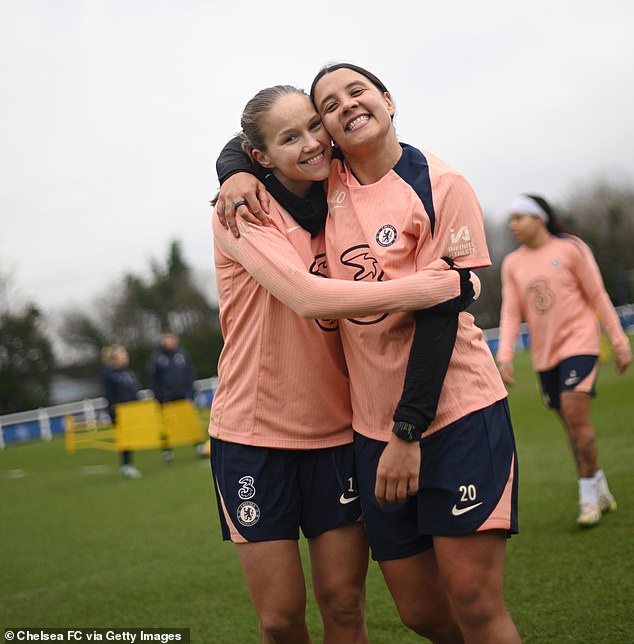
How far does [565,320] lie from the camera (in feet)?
20.0

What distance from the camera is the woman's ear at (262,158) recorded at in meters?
2.98

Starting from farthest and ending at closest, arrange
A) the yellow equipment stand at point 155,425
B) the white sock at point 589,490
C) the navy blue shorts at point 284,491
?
1. the yellow equipment stand at point 155,425
2. the white sock at point 589,490
3. the navy blue shorts at point 284,491

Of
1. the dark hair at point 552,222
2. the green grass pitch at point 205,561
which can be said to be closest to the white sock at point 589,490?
the green grass pitch at point 205,561

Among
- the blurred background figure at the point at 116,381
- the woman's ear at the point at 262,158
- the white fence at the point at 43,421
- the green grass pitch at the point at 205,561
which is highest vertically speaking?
the woman's ear at the point at 262,158

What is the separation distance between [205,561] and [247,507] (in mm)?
3514

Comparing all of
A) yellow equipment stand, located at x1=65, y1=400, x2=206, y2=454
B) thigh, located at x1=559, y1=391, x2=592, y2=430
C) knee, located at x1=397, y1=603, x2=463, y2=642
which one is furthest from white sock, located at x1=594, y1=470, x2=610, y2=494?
yellow equipment stand, located at x1=65, y1=400, x2=206, y2=454

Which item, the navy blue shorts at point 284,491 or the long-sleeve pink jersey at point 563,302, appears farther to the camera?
the long-sleeve pink jersey at point 563,302

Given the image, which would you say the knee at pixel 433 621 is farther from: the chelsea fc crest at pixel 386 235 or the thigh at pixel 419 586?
the chelsea fc crest at pixel 386 235

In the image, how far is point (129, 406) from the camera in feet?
43.3

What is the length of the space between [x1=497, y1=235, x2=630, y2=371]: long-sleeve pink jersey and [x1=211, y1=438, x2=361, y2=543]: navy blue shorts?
3.49 meters

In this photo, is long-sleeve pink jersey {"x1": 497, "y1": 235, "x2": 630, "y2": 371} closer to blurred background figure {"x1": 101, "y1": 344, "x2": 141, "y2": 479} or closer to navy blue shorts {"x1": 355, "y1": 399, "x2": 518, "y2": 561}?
navy blue shorts {"x1": 355, "y1": 399, "x2": 518, "y2": 561}

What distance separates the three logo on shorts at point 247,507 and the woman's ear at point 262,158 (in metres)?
1.07

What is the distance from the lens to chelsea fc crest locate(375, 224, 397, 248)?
2.71 meters

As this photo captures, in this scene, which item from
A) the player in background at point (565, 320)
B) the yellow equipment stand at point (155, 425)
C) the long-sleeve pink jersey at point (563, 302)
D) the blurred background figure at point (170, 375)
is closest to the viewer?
the player in background at point (565, 320)
